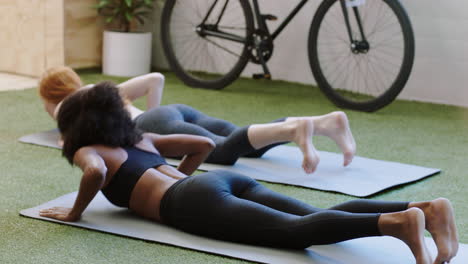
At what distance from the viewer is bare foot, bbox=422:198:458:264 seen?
1885mm

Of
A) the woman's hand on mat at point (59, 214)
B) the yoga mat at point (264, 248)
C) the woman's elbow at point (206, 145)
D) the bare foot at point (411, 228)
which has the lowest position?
the woman's hand on mat at point (59, 214)

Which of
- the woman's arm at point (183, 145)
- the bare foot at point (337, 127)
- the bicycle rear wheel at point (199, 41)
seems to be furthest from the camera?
the bicycle rear wheel at point (199, 41)

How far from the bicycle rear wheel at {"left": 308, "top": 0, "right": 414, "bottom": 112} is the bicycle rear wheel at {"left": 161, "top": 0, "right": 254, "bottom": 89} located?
0.57 meters

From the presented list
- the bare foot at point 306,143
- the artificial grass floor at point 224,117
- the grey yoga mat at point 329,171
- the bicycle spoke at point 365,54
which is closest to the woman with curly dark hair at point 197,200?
the artificial grass floor at point 224,117

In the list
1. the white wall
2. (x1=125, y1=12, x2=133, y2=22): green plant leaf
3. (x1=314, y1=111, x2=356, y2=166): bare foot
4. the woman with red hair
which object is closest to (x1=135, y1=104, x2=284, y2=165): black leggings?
the woman with red hair

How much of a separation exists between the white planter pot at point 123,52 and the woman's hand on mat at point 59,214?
2752 mm

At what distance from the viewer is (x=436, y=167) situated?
316 centimetres

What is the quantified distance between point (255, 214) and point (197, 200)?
18cm

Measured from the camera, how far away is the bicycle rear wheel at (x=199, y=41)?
4.80 meters

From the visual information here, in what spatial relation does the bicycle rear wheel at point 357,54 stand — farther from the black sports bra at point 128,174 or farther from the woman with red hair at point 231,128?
the black sports bra at point 128,174

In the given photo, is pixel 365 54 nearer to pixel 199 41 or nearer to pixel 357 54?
pixel 357 54

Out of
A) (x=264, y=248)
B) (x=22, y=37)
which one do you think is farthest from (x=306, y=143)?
(x=22, y=37)

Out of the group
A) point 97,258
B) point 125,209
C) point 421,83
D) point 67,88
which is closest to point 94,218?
point 125,209

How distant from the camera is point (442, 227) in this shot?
1923 mm
